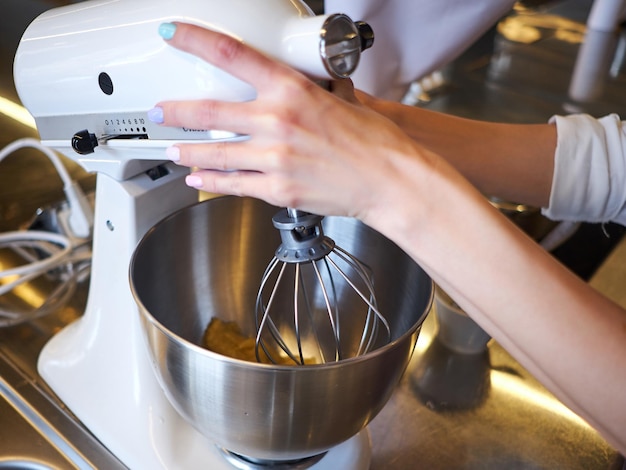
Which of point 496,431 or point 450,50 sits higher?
point 450,50

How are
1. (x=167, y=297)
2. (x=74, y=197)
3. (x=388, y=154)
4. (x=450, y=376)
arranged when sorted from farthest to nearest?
(x=74, y=197), (x=450, y=376), (x=167, y=297), (x=388, y=154)

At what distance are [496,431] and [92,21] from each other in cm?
50

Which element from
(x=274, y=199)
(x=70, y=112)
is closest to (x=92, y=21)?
(x=70, y=112)

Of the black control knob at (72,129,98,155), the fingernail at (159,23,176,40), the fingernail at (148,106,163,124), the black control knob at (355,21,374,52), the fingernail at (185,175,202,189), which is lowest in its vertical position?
the black control knob at (72,129,98,155)

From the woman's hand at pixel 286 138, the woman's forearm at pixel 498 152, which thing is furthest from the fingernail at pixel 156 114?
the woman's forearm at pixel 498 152

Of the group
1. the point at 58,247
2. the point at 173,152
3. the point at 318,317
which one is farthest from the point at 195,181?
the point at 58,247

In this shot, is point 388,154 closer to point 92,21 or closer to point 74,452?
point 92,21

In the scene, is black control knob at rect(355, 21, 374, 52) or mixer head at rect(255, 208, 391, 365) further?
mixer head at rect(255, 208, 391, 365)

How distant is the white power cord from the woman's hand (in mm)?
412

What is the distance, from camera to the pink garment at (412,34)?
763mm

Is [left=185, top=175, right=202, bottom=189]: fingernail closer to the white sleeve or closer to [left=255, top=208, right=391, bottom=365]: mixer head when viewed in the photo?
[left=255, top=208, right=391, bottom=365]: mixer head

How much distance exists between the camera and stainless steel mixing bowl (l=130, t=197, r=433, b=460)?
0.39m

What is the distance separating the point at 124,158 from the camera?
0.48 m

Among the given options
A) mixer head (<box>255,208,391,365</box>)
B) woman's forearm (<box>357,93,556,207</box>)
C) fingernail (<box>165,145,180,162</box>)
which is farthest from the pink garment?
fingernail (<box>165,145,180,162</box>)
